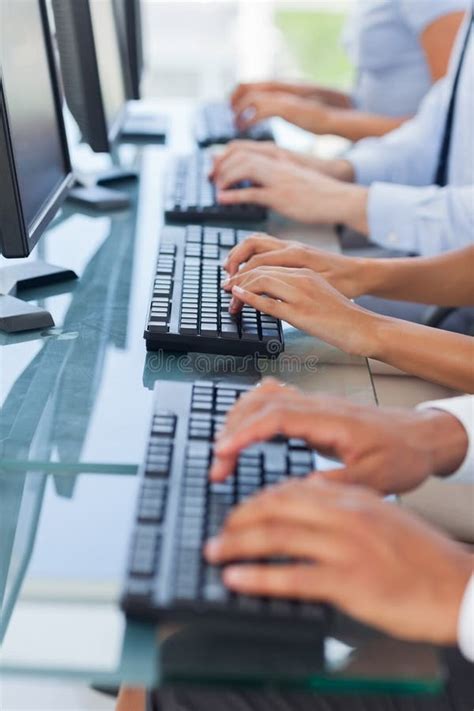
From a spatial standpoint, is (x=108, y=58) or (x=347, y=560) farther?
(x=108, y=58)

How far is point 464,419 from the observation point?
2.59 feet

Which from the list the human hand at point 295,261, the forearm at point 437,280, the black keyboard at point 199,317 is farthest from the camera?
the forearm at point 437,280

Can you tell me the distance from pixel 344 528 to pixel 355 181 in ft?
4.10

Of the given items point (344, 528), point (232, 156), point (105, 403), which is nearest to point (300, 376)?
point (105, 403)

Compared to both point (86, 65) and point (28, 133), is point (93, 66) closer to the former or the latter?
point (86, 65)

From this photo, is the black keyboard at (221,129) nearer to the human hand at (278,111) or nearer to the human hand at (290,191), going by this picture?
the human hand at (278,111)

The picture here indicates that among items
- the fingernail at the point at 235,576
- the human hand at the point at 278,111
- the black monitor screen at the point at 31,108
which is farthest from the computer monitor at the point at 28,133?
the human hand at the point at 278,111

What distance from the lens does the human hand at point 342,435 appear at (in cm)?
69

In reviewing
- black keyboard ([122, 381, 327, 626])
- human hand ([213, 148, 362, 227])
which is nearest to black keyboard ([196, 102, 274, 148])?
human hand ([213, 148, 362, 227])

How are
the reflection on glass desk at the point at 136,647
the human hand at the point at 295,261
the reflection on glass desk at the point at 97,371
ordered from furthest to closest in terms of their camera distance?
the human hand at the point at 295,261 < the reflection on glass desk at the point at 97,371 < the reflection on glass desk at the point at 136,647

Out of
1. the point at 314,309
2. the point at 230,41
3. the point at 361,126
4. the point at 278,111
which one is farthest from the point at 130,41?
the point at 230,41

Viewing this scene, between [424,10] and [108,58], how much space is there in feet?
2.09

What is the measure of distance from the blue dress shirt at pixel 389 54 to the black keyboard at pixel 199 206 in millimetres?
652

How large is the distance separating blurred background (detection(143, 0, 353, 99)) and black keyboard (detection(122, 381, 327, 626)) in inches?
121
